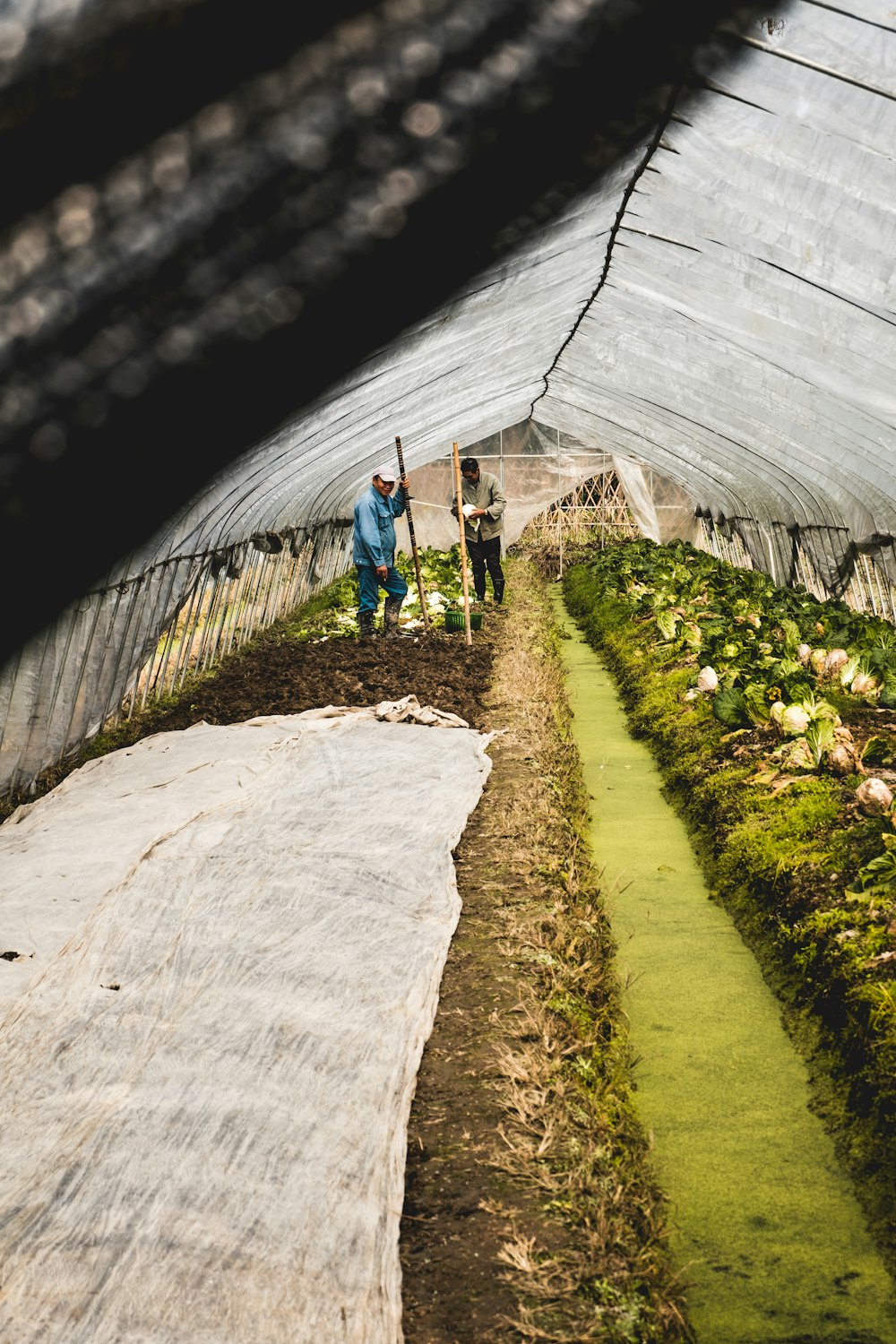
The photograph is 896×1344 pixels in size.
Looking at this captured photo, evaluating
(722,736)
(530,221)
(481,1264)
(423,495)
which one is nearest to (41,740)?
(722,736)

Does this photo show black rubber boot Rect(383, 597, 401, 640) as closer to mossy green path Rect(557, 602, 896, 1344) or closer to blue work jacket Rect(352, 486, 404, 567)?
blue work jacket Rect(352, 486, 404, 567)

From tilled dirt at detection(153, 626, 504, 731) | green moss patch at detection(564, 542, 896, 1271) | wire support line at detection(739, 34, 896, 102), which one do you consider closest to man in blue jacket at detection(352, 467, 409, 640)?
tilled dirt at detection(153, 626, 504, 731)

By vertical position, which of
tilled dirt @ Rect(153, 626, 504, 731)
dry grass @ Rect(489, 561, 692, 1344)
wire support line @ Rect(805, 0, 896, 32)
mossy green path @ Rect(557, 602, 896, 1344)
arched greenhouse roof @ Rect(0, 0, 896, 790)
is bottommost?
mossy green path @ Rect(557, 602, 896, 1344)

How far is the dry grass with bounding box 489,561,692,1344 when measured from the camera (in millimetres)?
2600

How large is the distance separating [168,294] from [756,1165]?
3.69 meters

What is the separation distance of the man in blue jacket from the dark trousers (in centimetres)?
290

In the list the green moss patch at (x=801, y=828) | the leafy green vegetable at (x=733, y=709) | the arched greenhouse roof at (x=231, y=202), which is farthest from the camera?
the leafy green vegetable at (x=733, y=709)

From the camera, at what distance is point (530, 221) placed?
676 mm

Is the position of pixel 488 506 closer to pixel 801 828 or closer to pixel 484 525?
pixel 484 525

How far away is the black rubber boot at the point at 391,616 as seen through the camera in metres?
12.2

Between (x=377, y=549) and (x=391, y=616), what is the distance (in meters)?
1.02

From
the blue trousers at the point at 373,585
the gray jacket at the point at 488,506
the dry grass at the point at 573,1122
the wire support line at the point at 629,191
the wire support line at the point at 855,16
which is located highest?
the wire support line at the point at 629,191

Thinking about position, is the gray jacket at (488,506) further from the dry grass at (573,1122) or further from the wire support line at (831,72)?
the wire support line at (831,72)

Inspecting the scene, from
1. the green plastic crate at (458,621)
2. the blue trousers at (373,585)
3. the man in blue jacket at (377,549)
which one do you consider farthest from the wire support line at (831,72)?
the green plastic crate at (458,621)
